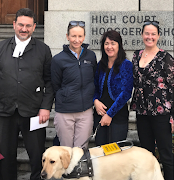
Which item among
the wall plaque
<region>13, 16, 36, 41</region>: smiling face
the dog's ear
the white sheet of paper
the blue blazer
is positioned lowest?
the dog's ear

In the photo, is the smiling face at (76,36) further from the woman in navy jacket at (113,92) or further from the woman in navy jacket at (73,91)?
the woman in navy jacket at (113,92)

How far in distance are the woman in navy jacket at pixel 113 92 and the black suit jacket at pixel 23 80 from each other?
712mm

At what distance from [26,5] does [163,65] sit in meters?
5.22

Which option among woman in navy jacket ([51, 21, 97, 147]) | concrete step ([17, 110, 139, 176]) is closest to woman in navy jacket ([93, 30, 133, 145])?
woman in navy jacket ([51, 21, 97, 147])

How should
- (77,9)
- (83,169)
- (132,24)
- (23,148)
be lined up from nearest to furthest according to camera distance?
(83,169)
(23,148)
(132,24)
(77,9)

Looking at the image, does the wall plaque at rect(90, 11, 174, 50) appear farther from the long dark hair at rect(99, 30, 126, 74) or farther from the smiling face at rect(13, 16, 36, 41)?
the smiling face at rect(13, 16, 36, 41)

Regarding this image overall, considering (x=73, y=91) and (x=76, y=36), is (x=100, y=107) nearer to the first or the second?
(x=73, y=91)

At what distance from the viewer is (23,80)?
2.88m

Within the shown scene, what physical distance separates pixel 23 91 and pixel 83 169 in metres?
1.18

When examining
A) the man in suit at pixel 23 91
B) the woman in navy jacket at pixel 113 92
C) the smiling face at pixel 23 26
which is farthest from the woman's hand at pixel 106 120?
the smiling face at pixel 23 26

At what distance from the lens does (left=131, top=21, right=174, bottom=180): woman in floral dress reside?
2750 millimetres

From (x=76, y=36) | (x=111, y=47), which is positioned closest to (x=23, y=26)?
(x=76, y=36)

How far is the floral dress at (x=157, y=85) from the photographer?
108 inches

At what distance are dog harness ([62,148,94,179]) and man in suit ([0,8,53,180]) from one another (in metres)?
0.78
